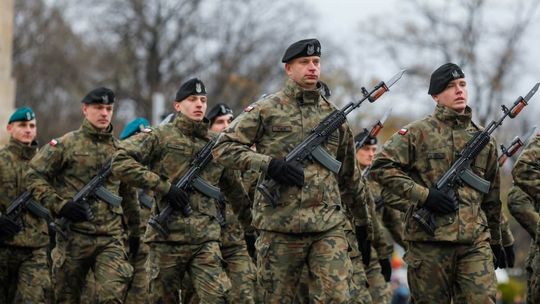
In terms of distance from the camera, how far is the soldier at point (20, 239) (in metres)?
13.6

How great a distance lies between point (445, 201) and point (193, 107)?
304 centimetres

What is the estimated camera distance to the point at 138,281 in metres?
14.6

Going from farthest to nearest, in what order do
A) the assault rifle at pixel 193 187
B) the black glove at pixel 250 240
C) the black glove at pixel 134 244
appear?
the black glove at pixel 134 244 < the black glove at pixel 250 240 < the assault rifle at pixel 193 187

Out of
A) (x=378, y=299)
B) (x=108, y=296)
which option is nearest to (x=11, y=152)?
(x=108, y=296)

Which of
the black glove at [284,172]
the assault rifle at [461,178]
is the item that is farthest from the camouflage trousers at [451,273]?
the black glove at [284,172]

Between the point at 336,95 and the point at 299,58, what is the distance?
4178 centimetres

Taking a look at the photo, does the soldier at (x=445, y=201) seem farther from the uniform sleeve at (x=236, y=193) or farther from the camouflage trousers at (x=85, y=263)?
the camouflage trousers at (x=85, y=263)

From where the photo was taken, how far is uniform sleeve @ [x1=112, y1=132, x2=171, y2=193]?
11852 mm

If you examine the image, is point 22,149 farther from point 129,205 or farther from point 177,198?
point 177,198

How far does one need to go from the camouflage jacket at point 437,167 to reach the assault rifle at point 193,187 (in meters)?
1.81

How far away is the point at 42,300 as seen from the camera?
533 inches

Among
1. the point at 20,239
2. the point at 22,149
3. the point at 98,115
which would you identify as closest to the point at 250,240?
the point at 98,115

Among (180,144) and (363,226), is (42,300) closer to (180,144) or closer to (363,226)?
(180,144)

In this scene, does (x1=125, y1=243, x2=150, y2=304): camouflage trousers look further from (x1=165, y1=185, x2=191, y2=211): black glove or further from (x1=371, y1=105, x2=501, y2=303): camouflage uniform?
(x1=371, y1=105, x2=501, y2=303): camouflage uniform
